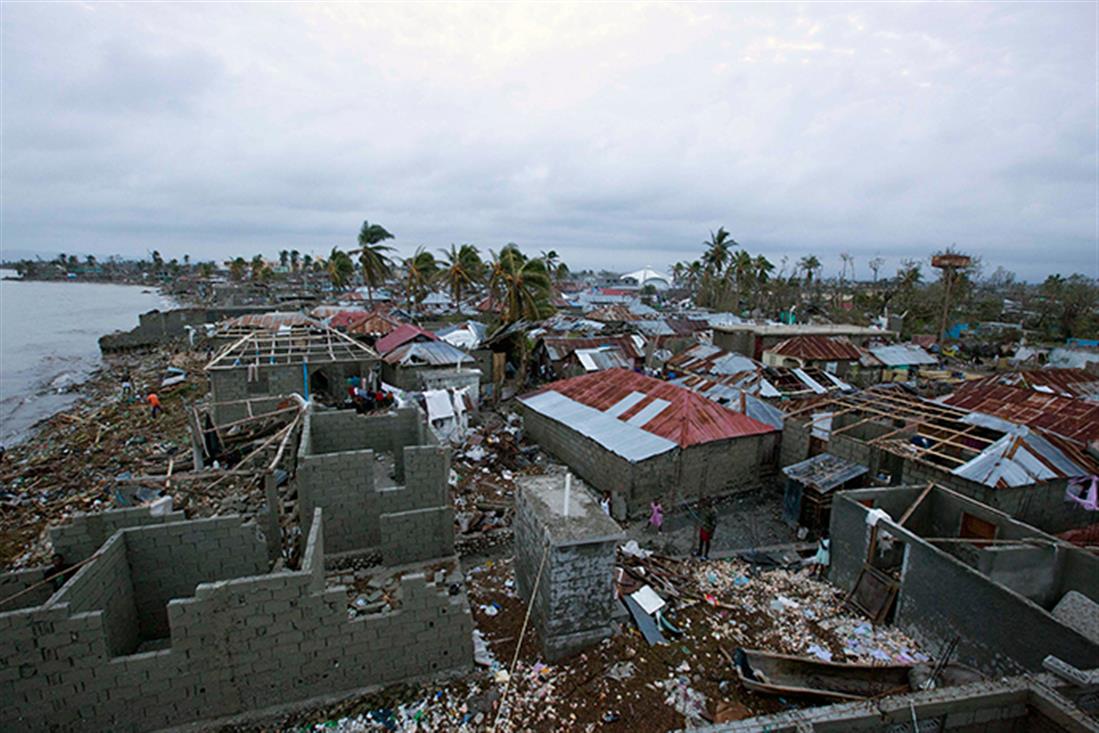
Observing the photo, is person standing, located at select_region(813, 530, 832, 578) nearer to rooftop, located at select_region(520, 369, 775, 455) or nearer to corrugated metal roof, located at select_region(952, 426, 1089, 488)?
corrugated metal roof, located at select_region(952, 426, 1089, 488)

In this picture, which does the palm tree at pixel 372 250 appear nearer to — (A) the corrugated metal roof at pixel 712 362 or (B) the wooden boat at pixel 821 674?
(A) the corrugated metal roof at pixel 712 362

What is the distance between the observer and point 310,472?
10.4 m

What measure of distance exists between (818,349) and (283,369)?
92.4ft

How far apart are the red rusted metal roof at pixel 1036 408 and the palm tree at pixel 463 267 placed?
2915 centimetres

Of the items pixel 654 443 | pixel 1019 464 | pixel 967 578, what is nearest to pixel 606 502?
pixel 654 443

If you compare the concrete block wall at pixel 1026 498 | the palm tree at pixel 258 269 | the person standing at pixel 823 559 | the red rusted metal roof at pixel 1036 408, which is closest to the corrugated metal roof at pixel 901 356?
the red rusted metal roof at pixel 1036 408

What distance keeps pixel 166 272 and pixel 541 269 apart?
550 feet

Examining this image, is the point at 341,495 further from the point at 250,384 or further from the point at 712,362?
the point at 712,362

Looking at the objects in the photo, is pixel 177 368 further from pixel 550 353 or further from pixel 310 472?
pixel 310 472

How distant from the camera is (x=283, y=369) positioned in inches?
760

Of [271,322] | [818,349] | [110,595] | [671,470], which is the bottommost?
[671,470]

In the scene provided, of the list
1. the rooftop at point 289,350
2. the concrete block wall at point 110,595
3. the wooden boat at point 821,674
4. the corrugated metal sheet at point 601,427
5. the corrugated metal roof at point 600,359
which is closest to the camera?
the concrete block wall at point 110,595

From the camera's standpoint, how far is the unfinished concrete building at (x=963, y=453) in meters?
12.6

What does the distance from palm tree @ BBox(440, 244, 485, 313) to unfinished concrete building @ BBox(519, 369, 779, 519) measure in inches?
793
